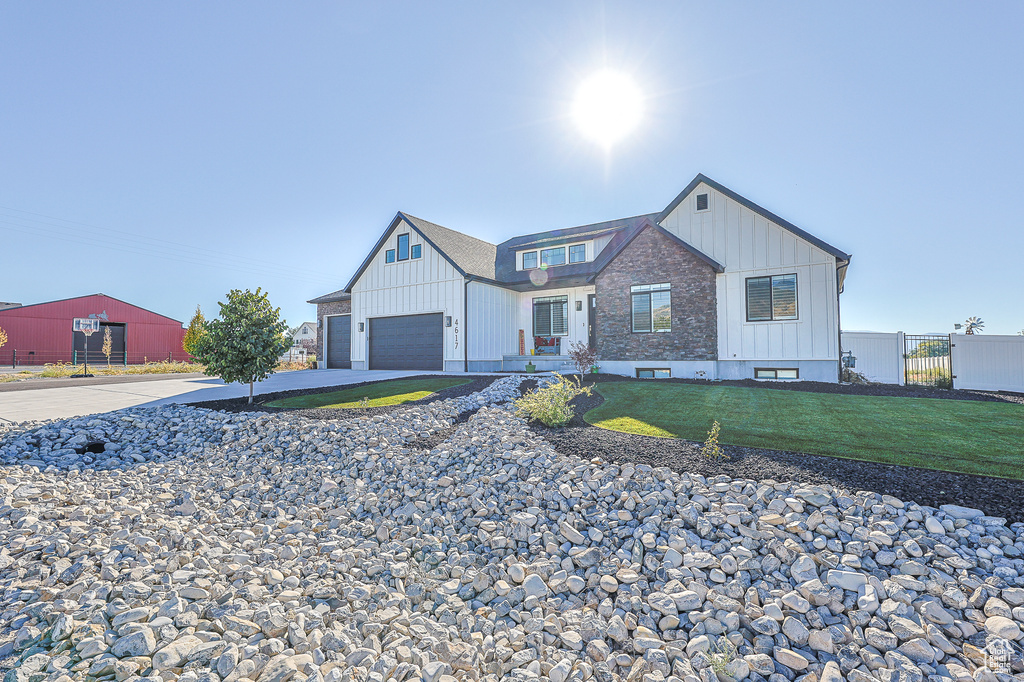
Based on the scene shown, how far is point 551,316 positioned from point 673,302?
548 cm

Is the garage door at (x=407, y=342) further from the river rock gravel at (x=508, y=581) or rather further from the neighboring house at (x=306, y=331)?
the neighboring house at (x=306, y=331)

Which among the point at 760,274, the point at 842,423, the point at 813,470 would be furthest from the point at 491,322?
the point at 813,470

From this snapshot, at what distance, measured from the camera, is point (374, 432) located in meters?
6.27

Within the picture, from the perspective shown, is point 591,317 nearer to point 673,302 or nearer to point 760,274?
point 673,302

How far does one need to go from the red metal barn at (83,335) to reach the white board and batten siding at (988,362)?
4080cm

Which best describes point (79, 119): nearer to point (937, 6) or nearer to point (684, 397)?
point (684, 397)

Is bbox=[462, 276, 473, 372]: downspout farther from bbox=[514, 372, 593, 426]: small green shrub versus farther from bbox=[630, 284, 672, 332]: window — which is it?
bbox=[514, 372, 593, 426]: small green shrub

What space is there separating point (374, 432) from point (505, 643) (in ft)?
13.8

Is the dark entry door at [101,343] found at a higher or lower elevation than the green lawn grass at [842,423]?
higher

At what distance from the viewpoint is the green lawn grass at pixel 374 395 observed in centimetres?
847

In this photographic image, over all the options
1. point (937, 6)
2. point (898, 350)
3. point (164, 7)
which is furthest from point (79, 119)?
point (898, 350)

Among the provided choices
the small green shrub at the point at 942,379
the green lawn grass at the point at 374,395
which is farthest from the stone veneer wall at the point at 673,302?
the small green shrub at the point at 942,379

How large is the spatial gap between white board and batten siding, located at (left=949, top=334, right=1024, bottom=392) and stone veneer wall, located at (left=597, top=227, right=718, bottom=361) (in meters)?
5.79

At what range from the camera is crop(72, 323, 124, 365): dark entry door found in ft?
98.2
